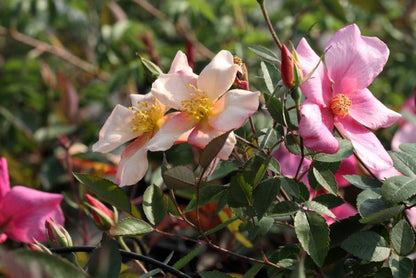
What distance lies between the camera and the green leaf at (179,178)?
0.59 meters

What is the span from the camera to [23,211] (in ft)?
2.79

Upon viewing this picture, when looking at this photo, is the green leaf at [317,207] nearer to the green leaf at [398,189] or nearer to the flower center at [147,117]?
the green leaf at [398,189]

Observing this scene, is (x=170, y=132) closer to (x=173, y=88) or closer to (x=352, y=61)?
(x=173, y=88)

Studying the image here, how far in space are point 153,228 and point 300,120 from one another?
0.19 metres

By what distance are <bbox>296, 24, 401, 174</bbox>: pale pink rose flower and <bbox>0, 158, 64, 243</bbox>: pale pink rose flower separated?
410 mm

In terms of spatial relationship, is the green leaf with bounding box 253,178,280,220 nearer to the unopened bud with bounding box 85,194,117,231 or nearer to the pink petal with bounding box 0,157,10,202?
the unopened bud with bounding box 85,194,117,231

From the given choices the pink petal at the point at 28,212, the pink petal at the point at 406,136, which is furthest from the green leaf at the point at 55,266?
the pink petal at the point at 406,136

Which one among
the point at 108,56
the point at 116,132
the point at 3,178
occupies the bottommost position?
the point at 108,56

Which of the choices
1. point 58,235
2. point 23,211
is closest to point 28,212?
point 23,211

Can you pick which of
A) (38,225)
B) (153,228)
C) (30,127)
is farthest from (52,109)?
(153,228)

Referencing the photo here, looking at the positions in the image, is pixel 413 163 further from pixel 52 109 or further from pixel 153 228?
pixel 52 109

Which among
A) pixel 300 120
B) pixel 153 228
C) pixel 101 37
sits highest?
pixel 300 120

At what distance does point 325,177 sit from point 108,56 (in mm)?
1092

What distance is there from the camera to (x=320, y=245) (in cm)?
58
